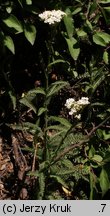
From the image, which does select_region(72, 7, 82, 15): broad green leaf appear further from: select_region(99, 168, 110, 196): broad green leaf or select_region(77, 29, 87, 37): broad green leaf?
select_region(99, 168, 110, 196): broad green leaf

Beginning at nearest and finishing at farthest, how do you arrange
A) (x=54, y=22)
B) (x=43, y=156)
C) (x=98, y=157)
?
1. (x=54, y=22)
2. (x=43, y=156)
3. (x=98, y=157)

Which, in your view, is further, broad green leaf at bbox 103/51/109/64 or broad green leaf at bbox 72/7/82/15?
broad green leaf at bbox 103/51/109/64

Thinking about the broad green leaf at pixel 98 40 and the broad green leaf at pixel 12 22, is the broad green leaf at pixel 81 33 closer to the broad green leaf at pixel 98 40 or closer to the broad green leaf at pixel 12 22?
the broad green leaf at pixel 98 40

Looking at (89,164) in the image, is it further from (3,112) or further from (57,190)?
(3,112)

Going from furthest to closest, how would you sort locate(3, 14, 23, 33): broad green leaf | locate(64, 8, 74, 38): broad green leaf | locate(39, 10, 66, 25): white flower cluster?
locate(64, 8, 74, 38): broad green leaf, locate(3, 14, 23, 33): broad green leaf, locate(39, 10, 66, 25): white flower cluster

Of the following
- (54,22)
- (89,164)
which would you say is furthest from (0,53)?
(89,164)

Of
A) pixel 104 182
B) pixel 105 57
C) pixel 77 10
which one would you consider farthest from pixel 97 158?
pixel 77 10

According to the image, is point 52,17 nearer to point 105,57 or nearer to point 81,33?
point 81,33

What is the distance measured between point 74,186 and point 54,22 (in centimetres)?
119

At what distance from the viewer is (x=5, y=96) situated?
3.27 metres

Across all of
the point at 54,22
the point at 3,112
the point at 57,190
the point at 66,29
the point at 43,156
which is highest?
the point at 66,29

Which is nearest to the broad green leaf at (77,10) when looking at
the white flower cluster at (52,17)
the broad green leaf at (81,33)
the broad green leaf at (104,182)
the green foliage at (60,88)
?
the green foliage at (60,88)

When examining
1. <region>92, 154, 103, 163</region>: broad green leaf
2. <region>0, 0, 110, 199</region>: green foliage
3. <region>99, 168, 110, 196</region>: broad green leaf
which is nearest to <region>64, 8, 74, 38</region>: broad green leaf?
<region>0, 0, 110, 199</region>: green foliage

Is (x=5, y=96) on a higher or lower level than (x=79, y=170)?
higher
